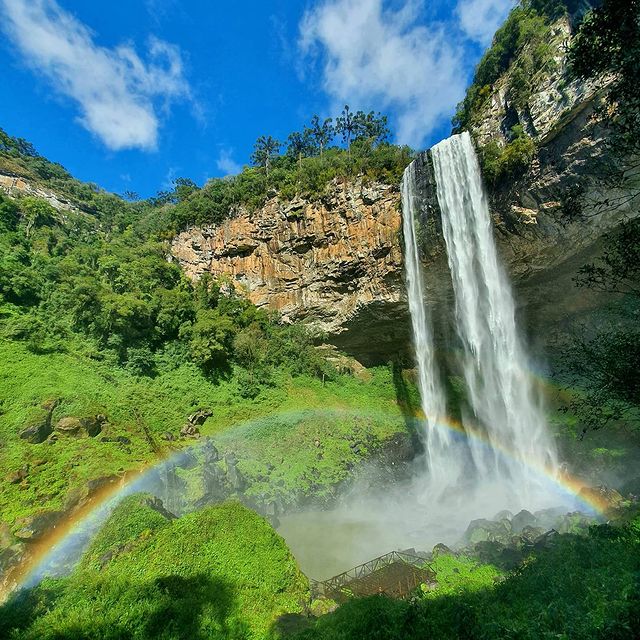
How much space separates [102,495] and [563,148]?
19.1 meters

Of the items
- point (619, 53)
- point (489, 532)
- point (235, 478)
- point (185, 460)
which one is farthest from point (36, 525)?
point (619, 53)

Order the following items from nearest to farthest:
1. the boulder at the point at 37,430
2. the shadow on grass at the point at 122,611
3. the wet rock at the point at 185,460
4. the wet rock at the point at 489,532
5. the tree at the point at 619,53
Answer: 1. the shadow on grass at the point at 122,611
2. the tree at the point at 619,53
3. the wet rock at the point at 489,532
4. the boulder at the point at 37,430
5. the wet rock at the point at 185,460

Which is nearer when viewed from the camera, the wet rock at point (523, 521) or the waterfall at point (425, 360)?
the wet rock at point (523, 521)

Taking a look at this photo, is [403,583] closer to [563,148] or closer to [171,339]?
[563,148]

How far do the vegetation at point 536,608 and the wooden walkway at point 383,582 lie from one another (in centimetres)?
103

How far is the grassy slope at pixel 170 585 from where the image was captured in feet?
16.9

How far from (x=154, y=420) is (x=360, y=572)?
10.4 metres

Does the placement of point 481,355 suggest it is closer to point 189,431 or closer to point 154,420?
point 189,431

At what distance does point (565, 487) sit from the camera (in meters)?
14.5

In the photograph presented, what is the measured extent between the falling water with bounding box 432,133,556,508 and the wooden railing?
9.22 meters

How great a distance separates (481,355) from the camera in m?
18.1

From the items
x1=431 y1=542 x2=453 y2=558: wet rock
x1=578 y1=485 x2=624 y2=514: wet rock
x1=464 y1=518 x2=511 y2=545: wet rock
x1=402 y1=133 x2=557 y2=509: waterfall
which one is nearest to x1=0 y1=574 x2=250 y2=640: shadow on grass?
x1=431 y1=542 x2=453 y2=558: wet rock

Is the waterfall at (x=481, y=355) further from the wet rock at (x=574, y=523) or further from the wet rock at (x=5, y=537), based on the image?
the wet rock at (x=5, y=537)

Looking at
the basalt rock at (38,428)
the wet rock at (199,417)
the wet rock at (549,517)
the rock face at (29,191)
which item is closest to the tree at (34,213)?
the rock face at (29,191)
